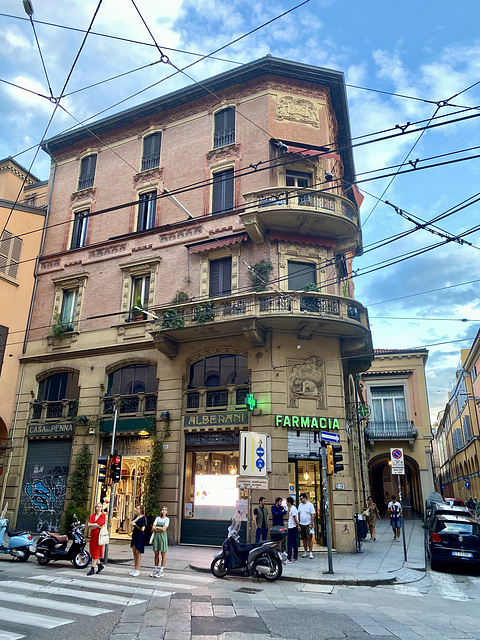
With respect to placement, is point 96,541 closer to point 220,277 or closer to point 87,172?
point 220,277

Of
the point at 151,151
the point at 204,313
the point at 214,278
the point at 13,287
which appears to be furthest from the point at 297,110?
the point at 13,287

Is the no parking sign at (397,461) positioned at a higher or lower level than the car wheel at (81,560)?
higher

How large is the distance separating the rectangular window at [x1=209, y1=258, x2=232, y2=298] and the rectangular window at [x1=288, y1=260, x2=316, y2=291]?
253 centimetres

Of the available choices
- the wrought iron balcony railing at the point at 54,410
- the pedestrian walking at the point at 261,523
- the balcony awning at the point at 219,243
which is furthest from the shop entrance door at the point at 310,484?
the wrought iron balcony railing at the point at 54,410

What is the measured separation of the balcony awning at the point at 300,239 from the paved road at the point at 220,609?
1223 cm

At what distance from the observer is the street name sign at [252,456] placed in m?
14.0

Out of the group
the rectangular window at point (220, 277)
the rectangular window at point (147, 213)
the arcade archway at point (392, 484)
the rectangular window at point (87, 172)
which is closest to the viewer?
the rectangular window at point (220, 277)

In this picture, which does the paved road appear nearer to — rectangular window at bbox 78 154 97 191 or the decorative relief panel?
the decorative relief panel

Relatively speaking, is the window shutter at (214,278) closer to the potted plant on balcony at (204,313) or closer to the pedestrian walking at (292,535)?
the potted plant on balcony at (204,313)

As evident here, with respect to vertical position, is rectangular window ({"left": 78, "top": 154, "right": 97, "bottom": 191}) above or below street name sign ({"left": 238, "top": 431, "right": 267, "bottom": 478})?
above

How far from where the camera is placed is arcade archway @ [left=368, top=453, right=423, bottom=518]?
3581 cm

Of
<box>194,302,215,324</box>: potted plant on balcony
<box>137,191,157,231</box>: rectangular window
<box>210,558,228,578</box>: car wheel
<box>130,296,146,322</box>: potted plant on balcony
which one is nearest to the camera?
<box>210,558,228,578</box>: car wheel

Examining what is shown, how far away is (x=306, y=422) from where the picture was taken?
17.3m

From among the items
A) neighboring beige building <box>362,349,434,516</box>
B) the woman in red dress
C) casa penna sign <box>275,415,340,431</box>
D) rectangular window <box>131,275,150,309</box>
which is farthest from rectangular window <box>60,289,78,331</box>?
neighboring beige building <box>362,349,434,516</box>
